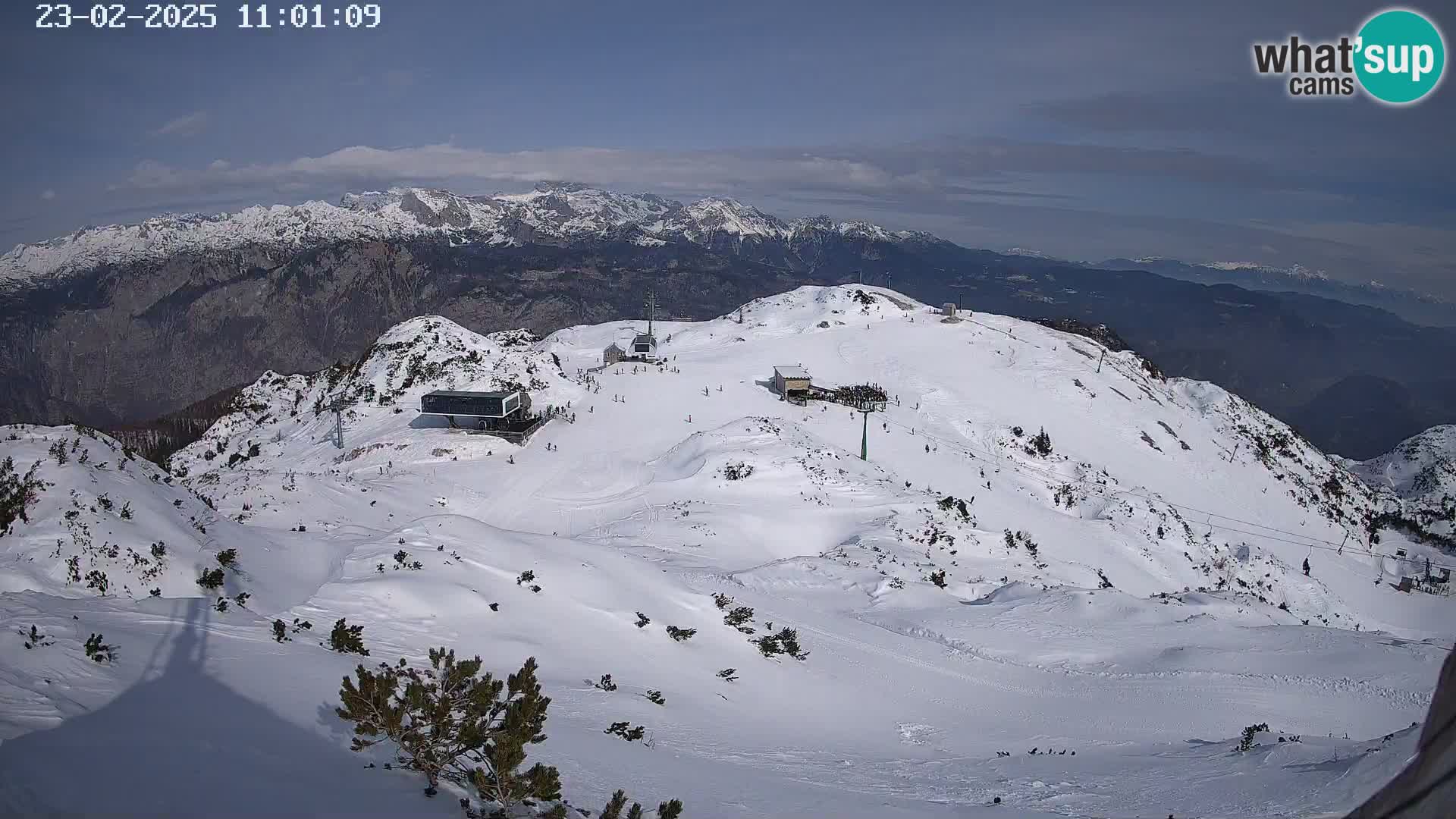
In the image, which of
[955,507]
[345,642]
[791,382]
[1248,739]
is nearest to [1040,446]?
[791,382]

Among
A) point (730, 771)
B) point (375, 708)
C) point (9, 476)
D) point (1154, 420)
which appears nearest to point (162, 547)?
point (9, 476)

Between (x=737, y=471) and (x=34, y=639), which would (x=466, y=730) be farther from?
(x=737, y=471)

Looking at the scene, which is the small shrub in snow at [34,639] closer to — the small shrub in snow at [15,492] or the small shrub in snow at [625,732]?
the small shrub in snow at [15,492]

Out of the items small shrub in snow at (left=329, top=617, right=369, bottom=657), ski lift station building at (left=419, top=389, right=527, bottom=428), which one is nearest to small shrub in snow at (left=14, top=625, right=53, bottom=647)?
small shrub in snow at (left=329, top=617, right=369, bottom=657)

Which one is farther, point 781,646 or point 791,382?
point 791,382

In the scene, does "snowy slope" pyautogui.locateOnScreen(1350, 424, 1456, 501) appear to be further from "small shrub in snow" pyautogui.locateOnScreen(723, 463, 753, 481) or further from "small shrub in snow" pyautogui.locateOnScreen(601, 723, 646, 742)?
"small shrub in snow" pyautogui.locateOnScreen(601, 723, 646, 742)

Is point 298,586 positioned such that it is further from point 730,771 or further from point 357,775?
point 730,771
